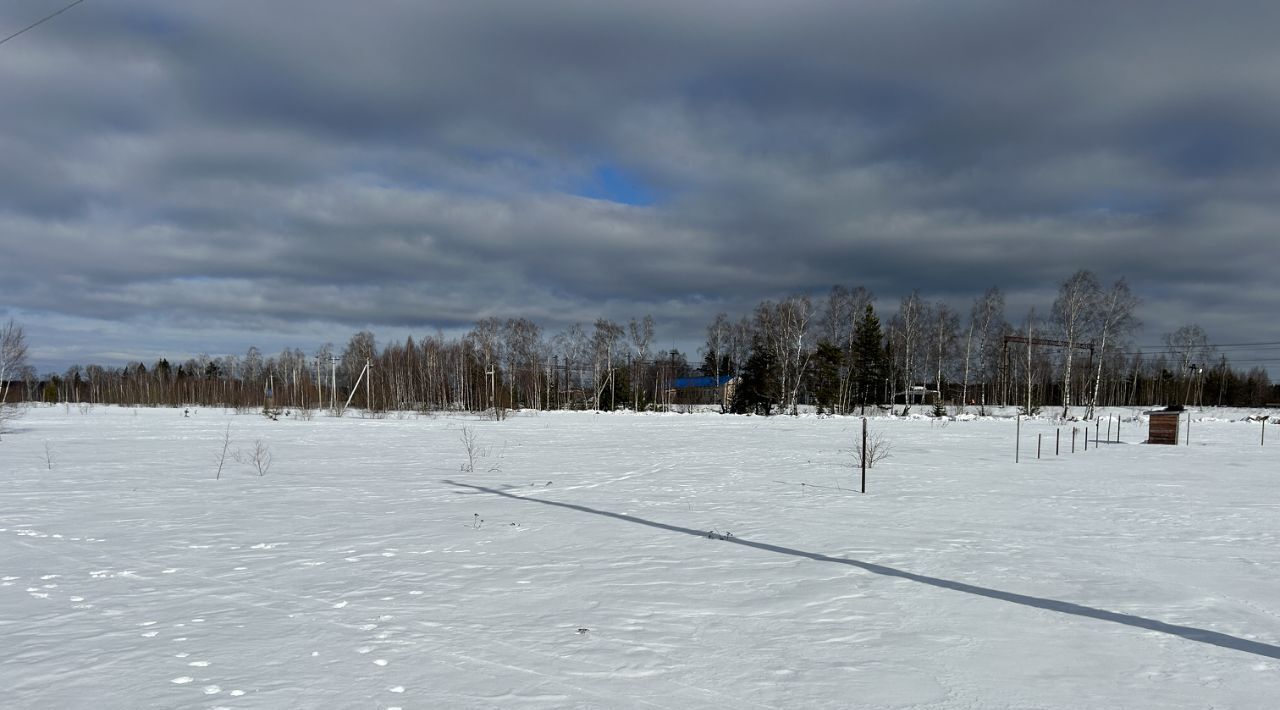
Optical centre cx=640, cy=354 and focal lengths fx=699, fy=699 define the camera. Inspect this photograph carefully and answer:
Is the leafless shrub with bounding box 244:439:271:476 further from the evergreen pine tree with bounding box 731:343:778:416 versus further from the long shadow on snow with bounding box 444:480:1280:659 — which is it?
the evergreen pine tree with bounding box 731:343:778:416

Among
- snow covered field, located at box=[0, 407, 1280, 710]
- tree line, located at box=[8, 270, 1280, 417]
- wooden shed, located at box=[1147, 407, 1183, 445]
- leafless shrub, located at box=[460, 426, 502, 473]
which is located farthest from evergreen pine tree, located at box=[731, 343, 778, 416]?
snow covered field, located at box=[0, 407, 1280, 710]

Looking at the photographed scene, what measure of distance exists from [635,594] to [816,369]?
152 ft

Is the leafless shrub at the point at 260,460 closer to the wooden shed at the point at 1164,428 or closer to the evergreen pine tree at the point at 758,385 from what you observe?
the wooden shed at the point at 1164,428

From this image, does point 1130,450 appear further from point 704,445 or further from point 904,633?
point 904,633

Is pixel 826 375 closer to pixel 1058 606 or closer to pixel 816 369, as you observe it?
pixel 816 369

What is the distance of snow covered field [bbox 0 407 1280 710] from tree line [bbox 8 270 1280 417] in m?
37.3

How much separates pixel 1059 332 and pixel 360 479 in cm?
4711

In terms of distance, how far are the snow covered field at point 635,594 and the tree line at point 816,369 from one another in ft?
122

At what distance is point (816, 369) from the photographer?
50.4m

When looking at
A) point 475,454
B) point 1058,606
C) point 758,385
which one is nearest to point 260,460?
point 475,454

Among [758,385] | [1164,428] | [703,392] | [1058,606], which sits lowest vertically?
[703,392]

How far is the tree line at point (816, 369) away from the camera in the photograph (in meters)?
49.7

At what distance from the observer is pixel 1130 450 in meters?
22.3

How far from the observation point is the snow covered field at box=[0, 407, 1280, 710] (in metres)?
4.04
